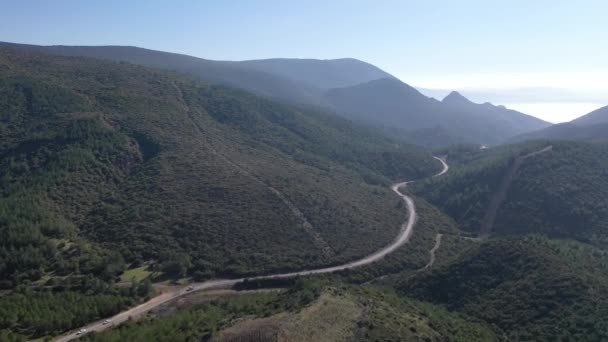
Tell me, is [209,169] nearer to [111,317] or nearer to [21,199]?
[21,199]

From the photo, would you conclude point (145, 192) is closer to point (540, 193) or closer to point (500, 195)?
point (500, 195)

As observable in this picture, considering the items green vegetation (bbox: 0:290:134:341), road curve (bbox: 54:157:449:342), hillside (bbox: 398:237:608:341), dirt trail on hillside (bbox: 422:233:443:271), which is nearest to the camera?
green vegetation (bbox: 0:290:134:341)

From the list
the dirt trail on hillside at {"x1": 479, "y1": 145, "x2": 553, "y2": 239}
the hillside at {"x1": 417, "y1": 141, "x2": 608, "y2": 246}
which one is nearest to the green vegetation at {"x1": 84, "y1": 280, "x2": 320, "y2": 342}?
the dirt trail on hillside at {"x1": 479, "y1": 145, "x2": 553, "y2": 239}

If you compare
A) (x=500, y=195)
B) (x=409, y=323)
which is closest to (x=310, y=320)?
(x=409, y=323)

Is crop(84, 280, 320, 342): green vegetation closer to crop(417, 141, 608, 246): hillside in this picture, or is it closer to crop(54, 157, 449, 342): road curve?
crop(54, 157, 449, 342): road curve

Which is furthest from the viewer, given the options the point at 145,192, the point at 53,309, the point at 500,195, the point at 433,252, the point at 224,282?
the point at 500,195

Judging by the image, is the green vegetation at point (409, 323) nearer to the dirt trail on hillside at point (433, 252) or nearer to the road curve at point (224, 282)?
the road curve at point (224, 282)

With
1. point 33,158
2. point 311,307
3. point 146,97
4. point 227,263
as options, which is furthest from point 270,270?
point 146,97
